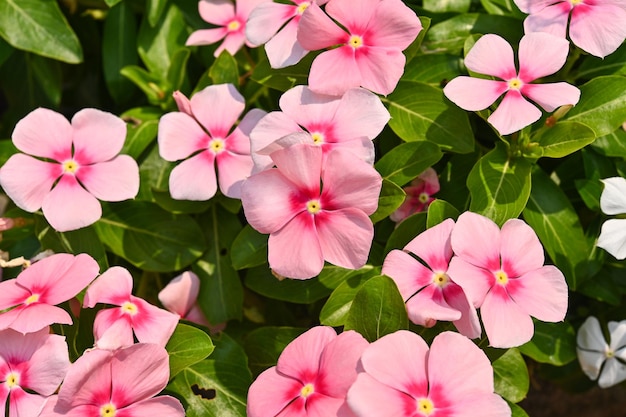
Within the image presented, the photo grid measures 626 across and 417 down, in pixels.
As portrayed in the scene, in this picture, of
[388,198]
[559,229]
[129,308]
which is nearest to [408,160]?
[388,198]

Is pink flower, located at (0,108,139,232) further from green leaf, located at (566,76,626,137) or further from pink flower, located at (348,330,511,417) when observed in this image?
green leaf, located at (566,76,626,137)

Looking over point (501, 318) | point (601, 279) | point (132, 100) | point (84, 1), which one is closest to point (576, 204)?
point (601, 279)

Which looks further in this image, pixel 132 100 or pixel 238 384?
pixel 132 100

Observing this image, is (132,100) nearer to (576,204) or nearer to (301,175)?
(301,175)

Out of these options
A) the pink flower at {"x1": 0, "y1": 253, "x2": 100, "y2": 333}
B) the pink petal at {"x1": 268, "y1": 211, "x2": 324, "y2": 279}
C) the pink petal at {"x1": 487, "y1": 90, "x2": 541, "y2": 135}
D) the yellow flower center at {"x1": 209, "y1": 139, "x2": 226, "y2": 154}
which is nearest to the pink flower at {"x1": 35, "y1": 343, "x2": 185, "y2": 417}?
the pink flower at {"x1": 0, "y1": 253, "x2": 100, "y2": 333}

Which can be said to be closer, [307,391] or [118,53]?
[307,391]

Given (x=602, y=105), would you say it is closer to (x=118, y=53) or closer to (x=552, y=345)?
(x=552, y=345)

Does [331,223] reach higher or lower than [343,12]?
lower
